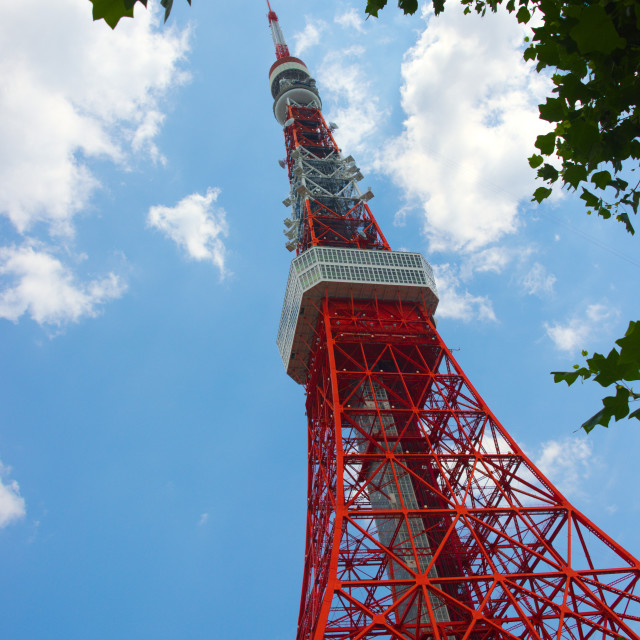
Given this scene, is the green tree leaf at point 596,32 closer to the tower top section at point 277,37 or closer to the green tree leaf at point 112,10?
the green tree leaf at point 112,10

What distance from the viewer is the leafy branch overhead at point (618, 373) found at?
3.82 meters

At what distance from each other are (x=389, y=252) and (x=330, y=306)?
576 cm

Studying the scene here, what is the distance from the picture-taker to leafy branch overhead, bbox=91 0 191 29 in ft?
11.7

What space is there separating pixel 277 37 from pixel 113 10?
244ft

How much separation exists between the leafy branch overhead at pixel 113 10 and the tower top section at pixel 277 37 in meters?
67.3

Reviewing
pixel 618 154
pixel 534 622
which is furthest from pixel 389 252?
pixel 618 154

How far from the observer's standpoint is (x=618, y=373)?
391 cm

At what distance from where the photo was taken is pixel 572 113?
16.7ft

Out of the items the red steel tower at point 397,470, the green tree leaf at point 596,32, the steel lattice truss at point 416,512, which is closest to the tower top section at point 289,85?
the red steel tower at point 397,470

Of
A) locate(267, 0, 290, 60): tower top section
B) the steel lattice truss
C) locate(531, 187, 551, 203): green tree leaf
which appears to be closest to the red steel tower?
the steel lattice truss

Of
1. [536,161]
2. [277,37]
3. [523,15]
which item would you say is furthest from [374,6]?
[277,37]

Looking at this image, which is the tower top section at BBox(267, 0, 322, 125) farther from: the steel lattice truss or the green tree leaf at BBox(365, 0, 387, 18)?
the green tree leaf at BBox(365, 0, 387, 18)

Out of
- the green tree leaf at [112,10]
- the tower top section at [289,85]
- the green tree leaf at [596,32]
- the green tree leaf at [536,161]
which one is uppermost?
the tower top section at [289,85]

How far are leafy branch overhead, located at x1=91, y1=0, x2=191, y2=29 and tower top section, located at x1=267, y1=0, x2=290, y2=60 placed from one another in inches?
2649
